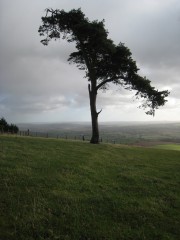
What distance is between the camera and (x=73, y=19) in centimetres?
2956

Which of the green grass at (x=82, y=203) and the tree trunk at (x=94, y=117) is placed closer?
the green grass at (x=82, y=203)

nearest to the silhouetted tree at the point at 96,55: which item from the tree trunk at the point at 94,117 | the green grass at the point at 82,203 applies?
the tree trunk at the point at 94,117

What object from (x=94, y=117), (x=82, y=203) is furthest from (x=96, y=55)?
(x=82, y=203)

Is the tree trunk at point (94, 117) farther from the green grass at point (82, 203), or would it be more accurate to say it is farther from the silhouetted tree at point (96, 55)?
the green grass at point (82, 203)

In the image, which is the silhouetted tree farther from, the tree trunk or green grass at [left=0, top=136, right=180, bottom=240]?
green grass at [left=0, top=136, right=180, bottom=240]

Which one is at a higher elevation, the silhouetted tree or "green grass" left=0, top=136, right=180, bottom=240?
the silhouetted tree

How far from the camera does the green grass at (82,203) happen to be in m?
7.32

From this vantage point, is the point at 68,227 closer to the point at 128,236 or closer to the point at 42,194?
the point at 128,236

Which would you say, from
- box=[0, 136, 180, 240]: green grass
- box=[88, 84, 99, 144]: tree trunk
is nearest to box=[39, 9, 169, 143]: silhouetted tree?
box=[88, 84, 99, 144]: tree trunk

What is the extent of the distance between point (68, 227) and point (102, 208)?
1.97 meters

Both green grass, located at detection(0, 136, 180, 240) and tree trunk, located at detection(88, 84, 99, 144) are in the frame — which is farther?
tree trunk, located at detection(88, 84, 99, 144)

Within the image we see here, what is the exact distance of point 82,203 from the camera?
9.28 m

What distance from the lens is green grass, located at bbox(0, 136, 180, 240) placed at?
7.32 meters

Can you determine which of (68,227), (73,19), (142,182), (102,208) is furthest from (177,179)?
(73,19)
